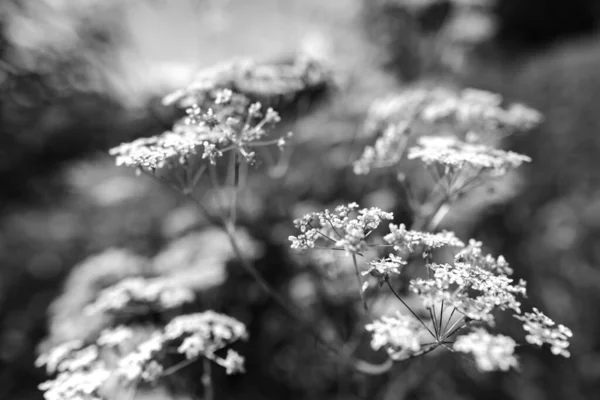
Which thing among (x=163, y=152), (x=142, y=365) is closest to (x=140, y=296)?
(x=142, y=365)

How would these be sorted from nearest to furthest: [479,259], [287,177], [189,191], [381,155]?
1. [479,259]
2. [189,191]
3. [381,155]
4. [287,177]

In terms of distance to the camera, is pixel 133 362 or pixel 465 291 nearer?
pixel 465 291

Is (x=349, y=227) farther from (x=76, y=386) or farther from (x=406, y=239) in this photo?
(x=76, y=386)

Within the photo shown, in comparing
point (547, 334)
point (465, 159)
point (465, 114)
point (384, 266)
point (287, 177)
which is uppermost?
point (287, 177)

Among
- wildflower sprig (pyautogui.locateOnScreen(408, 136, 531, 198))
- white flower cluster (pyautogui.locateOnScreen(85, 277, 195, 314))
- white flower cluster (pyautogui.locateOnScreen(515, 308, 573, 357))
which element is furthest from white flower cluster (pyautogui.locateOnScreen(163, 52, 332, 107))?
white flower cluster (pyautogui.locateOnScreen(515, 308, 573, 357))

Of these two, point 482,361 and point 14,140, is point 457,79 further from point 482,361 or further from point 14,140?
point 14,140

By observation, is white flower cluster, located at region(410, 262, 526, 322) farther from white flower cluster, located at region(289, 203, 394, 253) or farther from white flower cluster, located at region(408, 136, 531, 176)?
white flower cluster, located at region(408, 136, 531, 176)

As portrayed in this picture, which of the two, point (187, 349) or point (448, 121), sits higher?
point (448, 121)

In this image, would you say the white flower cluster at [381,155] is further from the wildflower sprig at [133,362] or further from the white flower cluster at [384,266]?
the wildflower sprig at [133,362]
